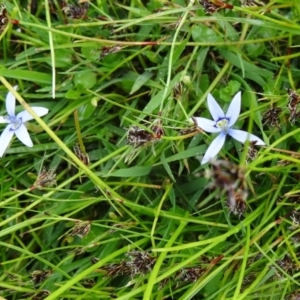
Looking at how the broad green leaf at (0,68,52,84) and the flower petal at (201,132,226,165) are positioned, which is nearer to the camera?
the flower petal at (201,132,226,165)

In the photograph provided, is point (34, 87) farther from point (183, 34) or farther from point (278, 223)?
point (278, 223)

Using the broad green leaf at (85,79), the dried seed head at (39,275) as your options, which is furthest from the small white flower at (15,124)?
the dried seed head at (39,275)

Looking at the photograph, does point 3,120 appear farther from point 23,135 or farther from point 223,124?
point 223,124

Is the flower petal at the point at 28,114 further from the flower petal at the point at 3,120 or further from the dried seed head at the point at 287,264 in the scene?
the dried seed head at the point at 287,264

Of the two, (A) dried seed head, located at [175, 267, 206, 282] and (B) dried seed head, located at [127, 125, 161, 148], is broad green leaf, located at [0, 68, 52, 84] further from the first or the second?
(A) dried seed head, located at [175, 267, 206, 282]

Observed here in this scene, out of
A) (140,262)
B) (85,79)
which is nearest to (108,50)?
(85,79)

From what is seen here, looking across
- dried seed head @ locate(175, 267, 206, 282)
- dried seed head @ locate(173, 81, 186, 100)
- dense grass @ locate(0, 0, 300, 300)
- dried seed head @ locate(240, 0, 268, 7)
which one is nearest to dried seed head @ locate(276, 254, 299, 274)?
dense grass @ locate(0, 0, 300, 300)
